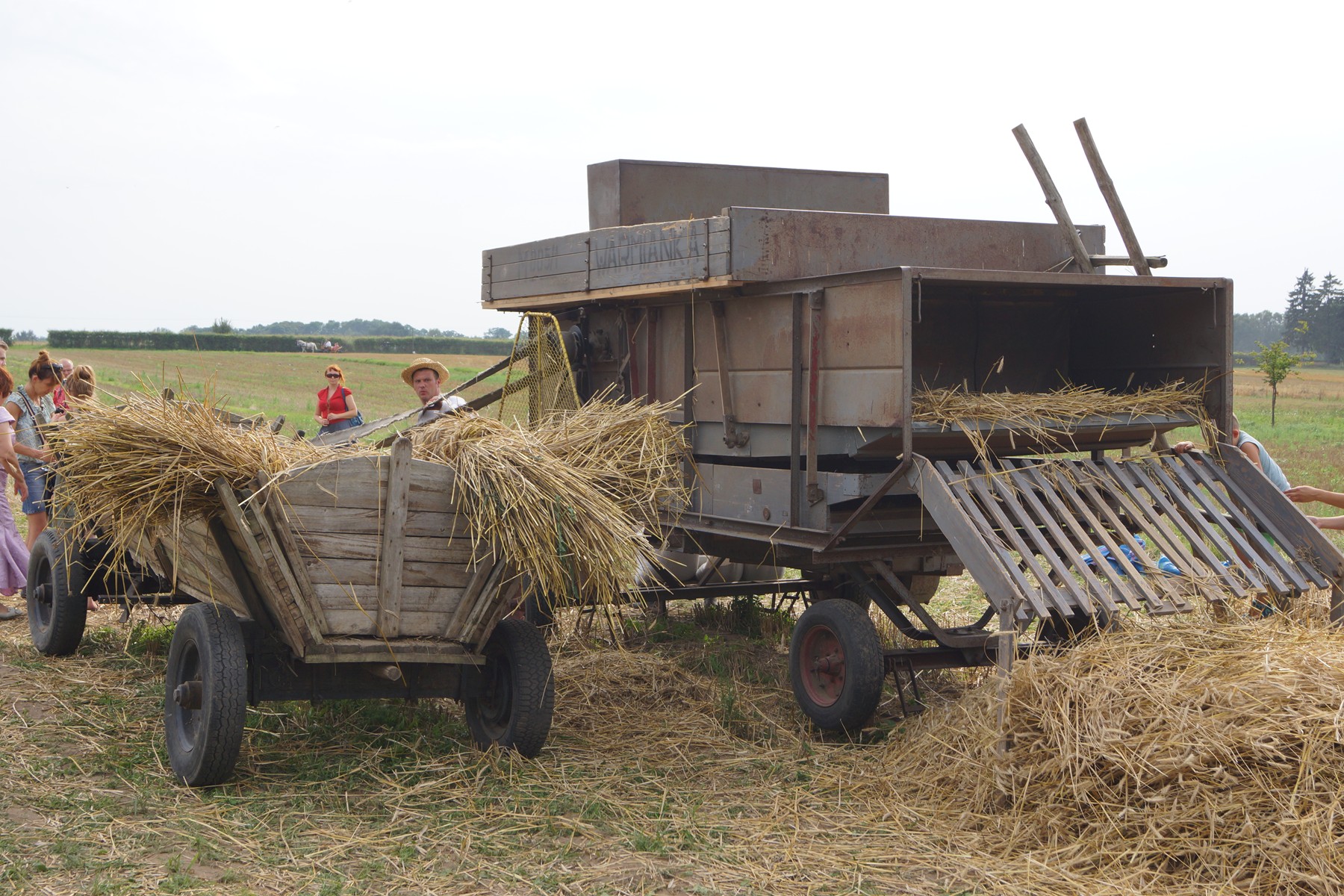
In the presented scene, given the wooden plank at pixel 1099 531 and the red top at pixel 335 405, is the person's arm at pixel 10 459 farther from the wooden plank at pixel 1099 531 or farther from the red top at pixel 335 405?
the wooden plank at pixel 1099 531

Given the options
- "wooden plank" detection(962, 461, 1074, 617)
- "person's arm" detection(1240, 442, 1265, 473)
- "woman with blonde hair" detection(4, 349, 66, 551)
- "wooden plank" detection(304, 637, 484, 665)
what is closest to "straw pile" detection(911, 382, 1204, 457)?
"wooden plank" detection(962, 461, 1074, 617)

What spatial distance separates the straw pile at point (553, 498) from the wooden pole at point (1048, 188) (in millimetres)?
2968

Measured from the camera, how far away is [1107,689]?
428 cm

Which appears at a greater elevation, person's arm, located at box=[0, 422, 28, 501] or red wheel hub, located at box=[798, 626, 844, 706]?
person's arm, located at box=[0, 422, 28, 501]

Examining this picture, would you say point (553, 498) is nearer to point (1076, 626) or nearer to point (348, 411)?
point (1076, 626)

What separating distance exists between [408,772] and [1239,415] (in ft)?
113

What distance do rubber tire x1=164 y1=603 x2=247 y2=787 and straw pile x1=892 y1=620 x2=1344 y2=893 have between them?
2760mm

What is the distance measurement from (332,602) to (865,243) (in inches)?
127

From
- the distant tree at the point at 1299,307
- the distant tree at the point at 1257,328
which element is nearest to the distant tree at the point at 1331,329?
the distant tree at the point at 1299,307

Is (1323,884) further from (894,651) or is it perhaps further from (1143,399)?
(1143,399)

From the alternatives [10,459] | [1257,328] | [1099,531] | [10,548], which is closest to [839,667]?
[1099,531]

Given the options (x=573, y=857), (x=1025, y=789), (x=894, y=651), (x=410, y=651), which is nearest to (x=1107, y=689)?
(x=1025, y=789)

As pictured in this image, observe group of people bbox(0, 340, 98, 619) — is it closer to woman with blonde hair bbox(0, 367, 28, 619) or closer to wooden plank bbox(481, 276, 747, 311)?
woman with blonde hair bbox(0, 367, 28, 619)

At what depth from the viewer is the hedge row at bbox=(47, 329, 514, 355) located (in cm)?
6088
